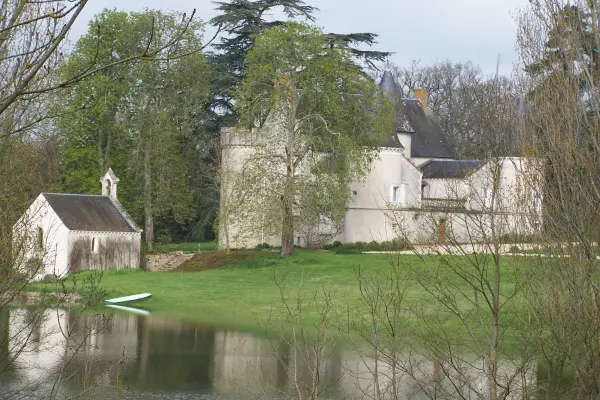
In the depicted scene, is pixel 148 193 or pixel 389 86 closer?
pixel 148 193

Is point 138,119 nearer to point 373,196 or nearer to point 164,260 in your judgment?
point 164,260

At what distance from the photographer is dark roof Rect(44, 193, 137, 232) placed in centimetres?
3900

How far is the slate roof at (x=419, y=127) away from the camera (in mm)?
48094

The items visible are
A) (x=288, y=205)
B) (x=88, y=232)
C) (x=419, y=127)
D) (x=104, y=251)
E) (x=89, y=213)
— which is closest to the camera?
(x=288, y=205)

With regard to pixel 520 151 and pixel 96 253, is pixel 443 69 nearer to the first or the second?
pixel 96 253

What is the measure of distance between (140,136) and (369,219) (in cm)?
1200

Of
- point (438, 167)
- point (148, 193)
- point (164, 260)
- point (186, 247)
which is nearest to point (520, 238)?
point (164, 260)

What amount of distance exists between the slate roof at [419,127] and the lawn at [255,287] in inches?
453

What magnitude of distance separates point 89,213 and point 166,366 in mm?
21010

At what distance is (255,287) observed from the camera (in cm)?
3259

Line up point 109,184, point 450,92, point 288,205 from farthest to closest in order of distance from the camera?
1. point 450,92
2. point 109,184
3. point 288,205

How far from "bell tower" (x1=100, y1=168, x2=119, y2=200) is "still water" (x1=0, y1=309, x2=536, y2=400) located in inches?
650

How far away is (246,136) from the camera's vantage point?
130 ft

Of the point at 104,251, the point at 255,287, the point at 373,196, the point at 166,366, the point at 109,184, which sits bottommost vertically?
the point at 166,366
